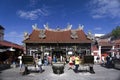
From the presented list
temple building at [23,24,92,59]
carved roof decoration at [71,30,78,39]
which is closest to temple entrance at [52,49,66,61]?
temple building at [23,24,92,59]

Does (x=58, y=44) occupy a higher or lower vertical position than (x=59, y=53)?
higher

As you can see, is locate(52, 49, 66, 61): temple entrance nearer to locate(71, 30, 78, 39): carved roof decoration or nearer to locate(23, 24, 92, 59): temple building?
locate(23, 24, 92, 59): temple building

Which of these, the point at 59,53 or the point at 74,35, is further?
the point at 74,35

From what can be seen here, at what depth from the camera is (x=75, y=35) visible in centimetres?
5325

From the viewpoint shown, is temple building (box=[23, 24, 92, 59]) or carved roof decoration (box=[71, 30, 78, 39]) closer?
temple building (box=[23, 24, 92, 59])

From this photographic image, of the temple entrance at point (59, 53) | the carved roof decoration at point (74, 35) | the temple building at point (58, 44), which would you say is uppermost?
the carved roof decoration at point (74, 35)

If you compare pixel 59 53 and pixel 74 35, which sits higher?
pixel 74 35

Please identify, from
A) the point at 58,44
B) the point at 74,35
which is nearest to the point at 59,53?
the point at 58,44

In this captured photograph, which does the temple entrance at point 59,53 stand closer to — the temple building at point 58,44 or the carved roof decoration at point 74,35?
the temple building at point 58,44

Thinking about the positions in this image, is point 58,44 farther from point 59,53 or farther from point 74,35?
point 74,35

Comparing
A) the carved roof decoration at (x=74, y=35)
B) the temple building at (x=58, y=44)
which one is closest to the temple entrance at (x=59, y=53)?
the temple building at (x=58, y=44)

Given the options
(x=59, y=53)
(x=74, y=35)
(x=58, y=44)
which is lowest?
(x=59, y=53)

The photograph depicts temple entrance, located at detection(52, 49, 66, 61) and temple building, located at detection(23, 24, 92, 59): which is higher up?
temple building, located at detection(23, 24, 92, 59)

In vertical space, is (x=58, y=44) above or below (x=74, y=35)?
below
